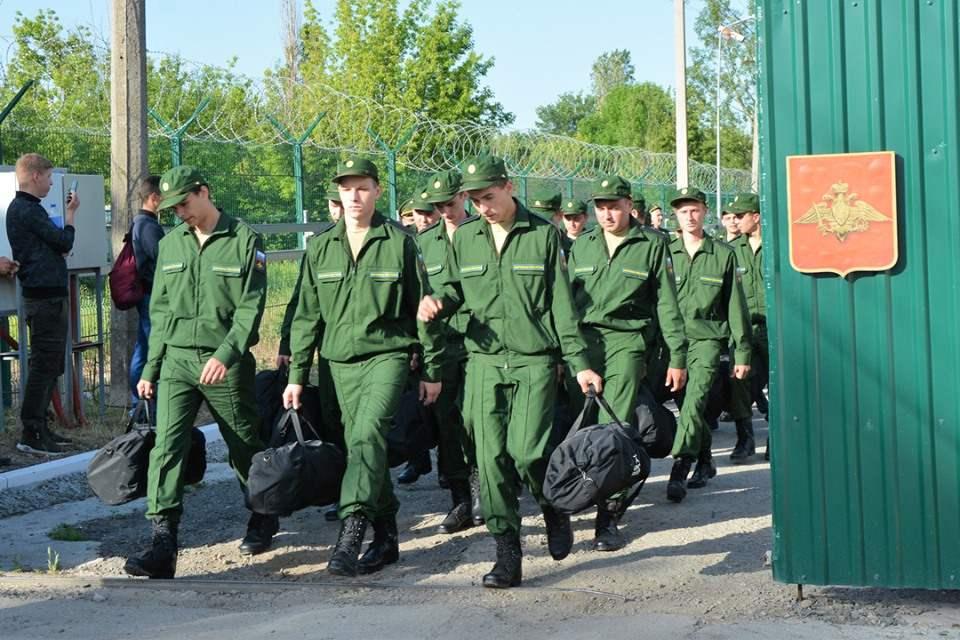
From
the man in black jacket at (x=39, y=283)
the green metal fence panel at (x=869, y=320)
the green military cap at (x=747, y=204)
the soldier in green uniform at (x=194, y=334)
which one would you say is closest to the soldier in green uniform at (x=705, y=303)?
the green military cap at (x=747, y=204)

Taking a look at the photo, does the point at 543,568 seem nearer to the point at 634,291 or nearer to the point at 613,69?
the point at 634,291

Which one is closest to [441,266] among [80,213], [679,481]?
[679,481]

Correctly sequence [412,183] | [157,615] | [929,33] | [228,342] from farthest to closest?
[412,183] < [228,342] < [157,615] < [929,33]

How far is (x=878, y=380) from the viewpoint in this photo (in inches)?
217

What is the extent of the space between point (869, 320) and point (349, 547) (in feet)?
8.31

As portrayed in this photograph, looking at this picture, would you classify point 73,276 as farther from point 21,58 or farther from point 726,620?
point 21,58

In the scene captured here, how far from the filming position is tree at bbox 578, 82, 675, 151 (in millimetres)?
76438

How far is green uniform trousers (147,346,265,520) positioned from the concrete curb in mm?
2048

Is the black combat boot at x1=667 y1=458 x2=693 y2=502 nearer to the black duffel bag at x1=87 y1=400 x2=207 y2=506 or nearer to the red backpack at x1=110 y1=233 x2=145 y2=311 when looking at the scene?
the black duffel bag at x1=87 y1=400 x2=207 y2=506

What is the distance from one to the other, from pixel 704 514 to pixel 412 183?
10585 mm

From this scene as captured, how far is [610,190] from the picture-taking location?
7.98m

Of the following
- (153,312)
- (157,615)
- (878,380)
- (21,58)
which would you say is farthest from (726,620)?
(21,58)

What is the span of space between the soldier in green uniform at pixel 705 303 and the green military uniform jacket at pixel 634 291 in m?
1.40

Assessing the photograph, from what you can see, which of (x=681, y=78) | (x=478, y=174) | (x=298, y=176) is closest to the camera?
(x=478, y=174)
